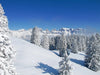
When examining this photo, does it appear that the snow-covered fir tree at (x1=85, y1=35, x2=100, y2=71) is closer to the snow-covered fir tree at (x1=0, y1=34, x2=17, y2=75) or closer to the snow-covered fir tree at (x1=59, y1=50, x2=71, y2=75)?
the snow-covered fir tree at (x1=59, y1=50, x2=71, y2=75)

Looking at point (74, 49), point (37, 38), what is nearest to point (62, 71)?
point (37, 38)

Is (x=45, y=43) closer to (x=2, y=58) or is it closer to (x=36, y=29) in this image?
(x=36, y=29)

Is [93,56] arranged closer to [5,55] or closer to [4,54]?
[5,55]

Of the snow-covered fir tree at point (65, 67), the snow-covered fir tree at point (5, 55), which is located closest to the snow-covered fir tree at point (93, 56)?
the snow-covered fir tree at point (65, 67)

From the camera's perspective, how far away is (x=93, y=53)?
32.4 meters

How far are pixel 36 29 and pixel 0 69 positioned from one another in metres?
42.5

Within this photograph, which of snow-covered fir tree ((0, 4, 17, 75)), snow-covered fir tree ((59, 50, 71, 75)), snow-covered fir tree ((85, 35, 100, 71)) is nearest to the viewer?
snow-covered fir tree ((0, 4, 17, 75))

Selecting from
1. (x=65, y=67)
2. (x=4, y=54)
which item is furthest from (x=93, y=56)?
(x=4, y=54)

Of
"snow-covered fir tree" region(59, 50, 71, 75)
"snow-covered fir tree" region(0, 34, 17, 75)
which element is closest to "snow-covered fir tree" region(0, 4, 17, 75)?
"snow-covered fir tree" region(0, 34, 17, 75)

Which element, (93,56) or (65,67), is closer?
(65,67)

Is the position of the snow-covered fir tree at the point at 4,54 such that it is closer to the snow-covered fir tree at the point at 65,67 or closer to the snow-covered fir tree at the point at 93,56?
the snow-covered fir tree at the point at 65,67

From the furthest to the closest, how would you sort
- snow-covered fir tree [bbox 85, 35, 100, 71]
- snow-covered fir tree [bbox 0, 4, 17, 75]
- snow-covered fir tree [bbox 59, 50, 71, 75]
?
snow-covered fir tree [bbox 85, 35, 100, 71] → snow-covered fir tree [bbox 59, 50, 71, 75] → snow-covered fir tree [bbox 0, 4, 17, 75]

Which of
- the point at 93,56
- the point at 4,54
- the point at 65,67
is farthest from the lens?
the point at 93,56

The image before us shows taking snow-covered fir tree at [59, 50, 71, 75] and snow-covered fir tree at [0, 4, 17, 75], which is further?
snow-covered fir tree at [59, 50, 71, 75]
